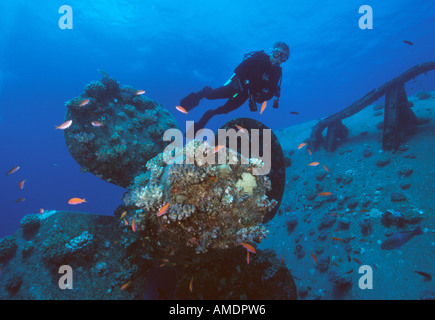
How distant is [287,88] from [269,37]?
3483cm

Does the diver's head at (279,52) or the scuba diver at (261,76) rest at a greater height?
the diver's head at (279,52)

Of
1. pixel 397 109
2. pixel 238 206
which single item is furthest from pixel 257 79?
pixel 397 109

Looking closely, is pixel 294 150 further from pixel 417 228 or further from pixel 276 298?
pixel 276 298

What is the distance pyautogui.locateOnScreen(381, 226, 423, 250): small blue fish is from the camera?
5.80 m

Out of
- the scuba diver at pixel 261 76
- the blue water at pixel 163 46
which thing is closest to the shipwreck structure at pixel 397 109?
the scuba diver at pixel 261 76

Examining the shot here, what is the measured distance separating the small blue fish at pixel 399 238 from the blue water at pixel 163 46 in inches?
657

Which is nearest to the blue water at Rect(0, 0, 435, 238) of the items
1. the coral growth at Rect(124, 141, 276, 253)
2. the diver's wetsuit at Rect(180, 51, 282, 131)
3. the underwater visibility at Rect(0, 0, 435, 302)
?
the underwater visibility at Rect(0, 0, 435, 302)

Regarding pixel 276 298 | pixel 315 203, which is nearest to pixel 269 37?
pixel 315 203

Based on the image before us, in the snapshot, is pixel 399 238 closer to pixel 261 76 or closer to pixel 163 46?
pixel 261 76

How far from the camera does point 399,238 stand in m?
5.79

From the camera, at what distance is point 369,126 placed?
38.3 ft

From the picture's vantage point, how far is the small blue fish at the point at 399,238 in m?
5.80

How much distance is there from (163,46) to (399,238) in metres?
41.6

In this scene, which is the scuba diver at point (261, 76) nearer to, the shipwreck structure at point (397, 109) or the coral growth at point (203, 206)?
the coral growth at point (203, 206)
